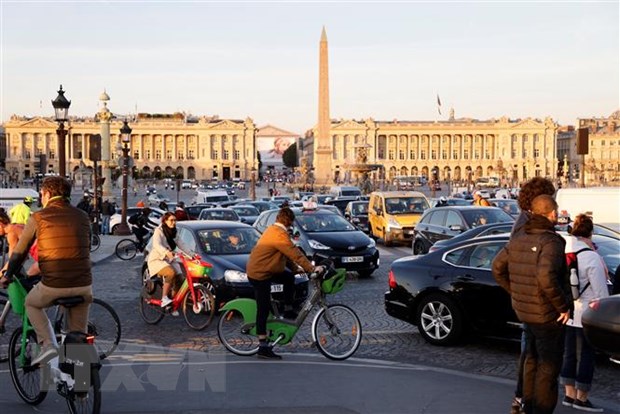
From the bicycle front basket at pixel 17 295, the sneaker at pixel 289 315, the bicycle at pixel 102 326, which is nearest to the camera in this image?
the bicycle front basket at pixel 17 295

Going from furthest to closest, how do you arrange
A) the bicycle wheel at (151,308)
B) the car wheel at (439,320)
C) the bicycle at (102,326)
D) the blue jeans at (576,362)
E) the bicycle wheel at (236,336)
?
the bicycle wheel at (151,308), the car wheel at (439,320), the bicycle wheel at (236,336), the bicycle at (102,326), the blue jeans at (576,362)

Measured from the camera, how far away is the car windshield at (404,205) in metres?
25.7

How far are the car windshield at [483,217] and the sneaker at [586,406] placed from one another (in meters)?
12.4

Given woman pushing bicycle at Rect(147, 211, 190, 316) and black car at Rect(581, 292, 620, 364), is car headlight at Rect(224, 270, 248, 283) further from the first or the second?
black car at Rect(581, 292, 620, 364)

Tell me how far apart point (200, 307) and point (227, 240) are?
2.18 meters

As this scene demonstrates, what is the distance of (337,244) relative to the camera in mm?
17234

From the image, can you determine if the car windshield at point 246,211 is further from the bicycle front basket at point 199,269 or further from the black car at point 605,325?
the black car at point 605,325

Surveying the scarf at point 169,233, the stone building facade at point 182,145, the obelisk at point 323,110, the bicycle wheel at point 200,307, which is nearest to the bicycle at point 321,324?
the bicycle wheel at point 200,307

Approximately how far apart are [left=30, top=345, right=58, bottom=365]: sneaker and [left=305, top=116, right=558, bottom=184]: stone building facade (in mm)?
159926

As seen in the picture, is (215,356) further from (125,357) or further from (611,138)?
(611,138)

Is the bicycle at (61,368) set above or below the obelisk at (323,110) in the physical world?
below

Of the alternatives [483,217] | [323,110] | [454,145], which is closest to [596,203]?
[483,217]

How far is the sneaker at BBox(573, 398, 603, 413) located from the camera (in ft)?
22.7

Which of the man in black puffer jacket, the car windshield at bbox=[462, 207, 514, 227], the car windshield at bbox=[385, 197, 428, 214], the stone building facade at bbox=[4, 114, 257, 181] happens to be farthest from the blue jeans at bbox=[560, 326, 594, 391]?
the stone building facade at bbox=[4, 114, 257, 181]
